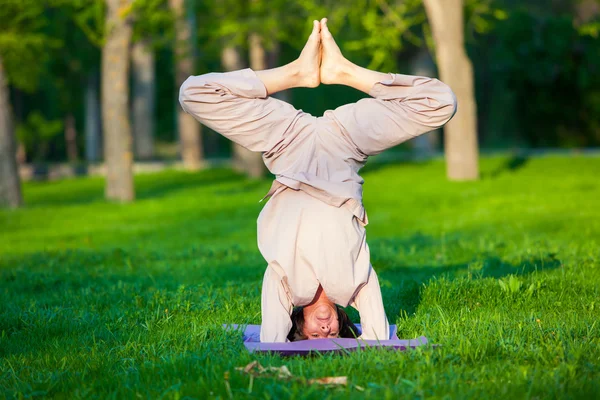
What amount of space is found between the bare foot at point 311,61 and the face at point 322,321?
1339mm

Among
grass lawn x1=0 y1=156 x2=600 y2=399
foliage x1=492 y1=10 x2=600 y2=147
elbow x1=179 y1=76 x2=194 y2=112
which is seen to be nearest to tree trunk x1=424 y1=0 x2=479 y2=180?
grass lawn x1=0 y1=156 x2=600 y2=399

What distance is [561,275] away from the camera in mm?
7246

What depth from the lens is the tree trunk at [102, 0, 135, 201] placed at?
692 inches

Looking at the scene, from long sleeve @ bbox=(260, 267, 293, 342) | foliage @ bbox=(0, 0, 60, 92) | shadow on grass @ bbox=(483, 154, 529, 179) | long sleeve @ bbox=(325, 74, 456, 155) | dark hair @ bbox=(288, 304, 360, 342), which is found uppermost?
foliage @ bbox=(0, 0, 60, 92)

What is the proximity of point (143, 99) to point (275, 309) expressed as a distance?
2603 cm

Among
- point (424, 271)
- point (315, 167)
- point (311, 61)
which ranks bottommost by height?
point (424, 271)

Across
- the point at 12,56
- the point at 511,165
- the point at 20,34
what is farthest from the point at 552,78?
the point at 12,56

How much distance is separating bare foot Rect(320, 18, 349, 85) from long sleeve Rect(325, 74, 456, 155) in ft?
0.71

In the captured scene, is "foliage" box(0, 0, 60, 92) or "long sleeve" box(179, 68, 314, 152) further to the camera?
"foliage" box(0, 0, 60, 92)

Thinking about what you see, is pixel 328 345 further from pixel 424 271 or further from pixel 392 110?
pixel 424 271

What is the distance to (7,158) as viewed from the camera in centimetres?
1766

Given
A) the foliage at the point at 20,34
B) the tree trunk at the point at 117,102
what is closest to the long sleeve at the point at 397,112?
the tree trunk at the point at 117,102

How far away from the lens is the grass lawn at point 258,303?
431 cm

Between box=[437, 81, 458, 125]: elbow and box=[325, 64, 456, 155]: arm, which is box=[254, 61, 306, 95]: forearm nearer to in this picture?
box=[325, 64, 456, 155]: arm
